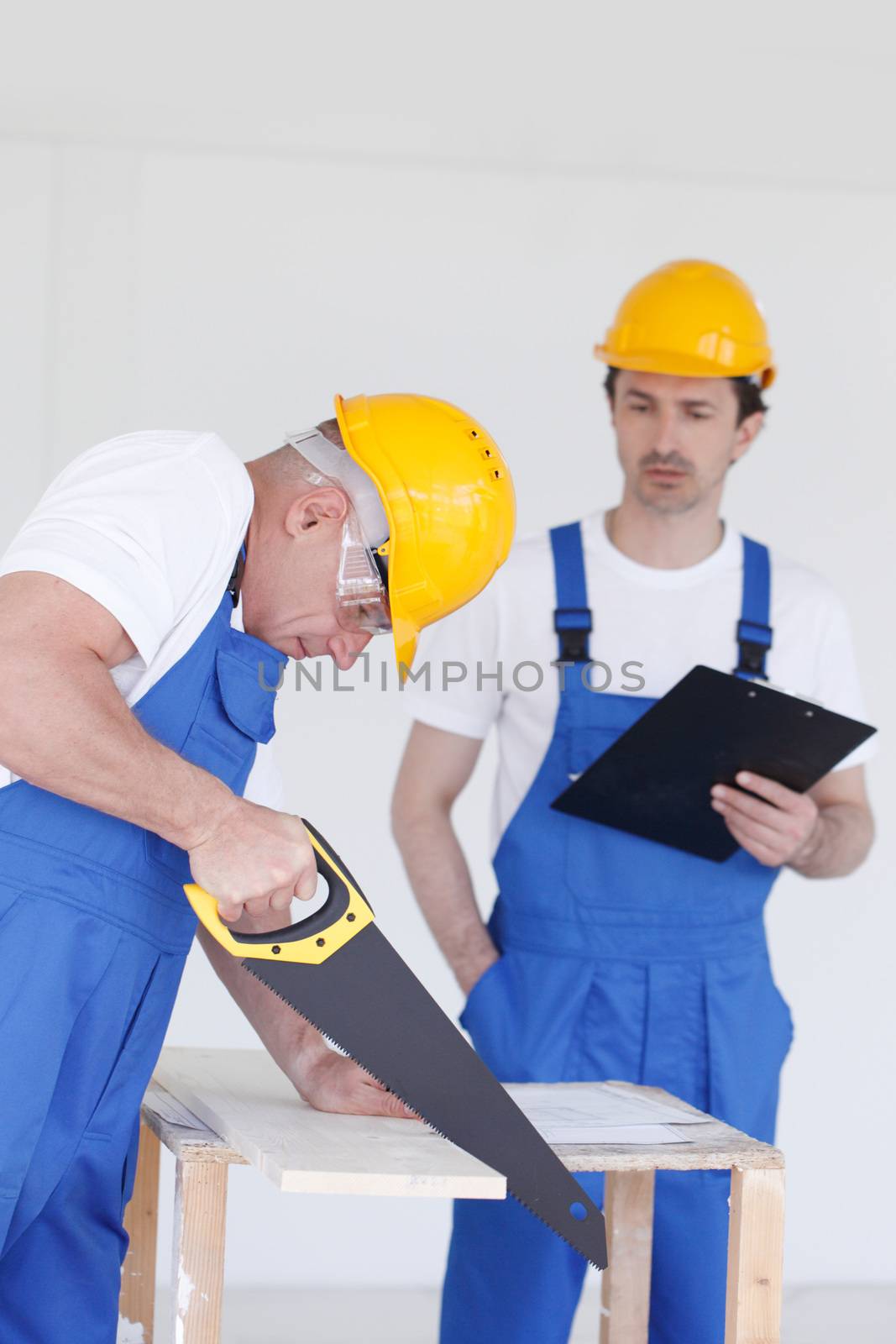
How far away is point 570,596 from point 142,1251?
4.70 ft

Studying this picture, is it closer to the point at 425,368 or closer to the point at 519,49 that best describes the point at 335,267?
the point at 425,368

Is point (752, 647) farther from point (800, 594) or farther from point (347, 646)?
point (347, 646)

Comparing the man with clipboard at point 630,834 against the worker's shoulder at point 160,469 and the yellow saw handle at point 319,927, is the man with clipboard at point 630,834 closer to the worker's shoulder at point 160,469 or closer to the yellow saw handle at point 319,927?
the yellow saw handle at point 319,927

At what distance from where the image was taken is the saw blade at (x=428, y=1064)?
1776 mm

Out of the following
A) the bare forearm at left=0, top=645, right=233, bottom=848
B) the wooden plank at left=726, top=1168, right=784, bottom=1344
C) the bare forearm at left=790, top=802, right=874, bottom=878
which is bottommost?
the wooden plank at left=726, top=1168, right=784, bottom=1344

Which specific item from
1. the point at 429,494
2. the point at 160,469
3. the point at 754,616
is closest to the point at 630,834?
the point at 754,616

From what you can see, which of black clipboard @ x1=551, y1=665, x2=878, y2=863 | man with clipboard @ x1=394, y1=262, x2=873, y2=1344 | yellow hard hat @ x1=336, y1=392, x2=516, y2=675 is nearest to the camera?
yellow hard hat @ x1=336, y1=392, x2=516, y2=675

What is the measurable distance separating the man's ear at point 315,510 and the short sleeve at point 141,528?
3.5 inches

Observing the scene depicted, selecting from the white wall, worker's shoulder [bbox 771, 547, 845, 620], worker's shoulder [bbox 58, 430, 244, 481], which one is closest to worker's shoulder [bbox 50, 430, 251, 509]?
worker's shoulder [bbox 58, 430, 244, 481]

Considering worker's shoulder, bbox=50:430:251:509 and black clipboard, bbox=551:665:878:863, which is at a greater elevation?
worker's shoulder, bbox=50:430:251:509

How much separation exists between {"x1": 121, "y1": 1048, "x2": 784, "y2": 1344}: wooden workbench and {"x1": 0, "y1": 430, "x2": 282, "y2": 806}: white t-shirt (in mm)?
511

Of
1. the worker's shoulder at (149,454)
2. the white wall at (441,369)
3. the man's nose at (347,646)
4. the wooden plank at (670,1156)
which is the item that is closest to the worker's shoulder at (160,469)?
the worker's shoulder at (149,454)

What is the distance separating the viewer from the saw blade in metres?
1.78

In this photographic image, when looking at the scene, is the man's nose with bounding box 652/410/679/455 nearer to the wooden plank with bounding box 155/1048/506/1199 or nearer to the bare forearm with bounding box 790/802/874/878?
the bare forearm with bounding box 790/802/874/878
